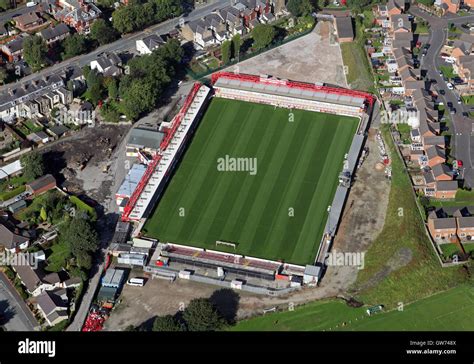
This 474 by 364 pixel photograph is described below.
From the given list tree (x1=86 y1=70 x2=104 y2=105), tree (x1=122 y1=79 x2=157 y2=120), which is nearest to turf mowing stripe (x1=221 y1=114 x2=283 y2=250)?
tree (x1=122 y1=79 x2=157 y2=120)

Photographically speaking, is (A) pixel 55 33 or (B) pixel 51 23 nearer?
(A) pixel 55 33

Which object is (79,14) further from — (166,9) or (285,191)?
(285,191)

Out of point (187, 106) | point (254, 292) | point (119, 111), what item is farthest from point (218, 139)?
point (254, 292)

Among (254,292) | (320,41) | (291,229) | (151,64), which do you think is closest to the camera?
(254,292)

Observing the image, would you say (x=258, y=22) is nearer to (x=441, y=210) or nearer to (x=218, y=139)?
(x=218, y=139)

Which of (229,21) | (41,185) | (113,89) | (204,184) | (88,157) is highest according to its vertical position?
(113,89)

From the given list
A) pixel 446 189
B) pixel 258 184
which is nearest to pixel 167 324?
pixel 258 184

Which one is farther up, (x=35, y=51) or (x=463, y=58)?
(x=35, y=51)

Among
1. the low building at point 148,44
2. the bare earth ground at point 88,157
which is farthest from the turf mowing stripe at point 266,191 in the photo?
the low building at point 148,44
